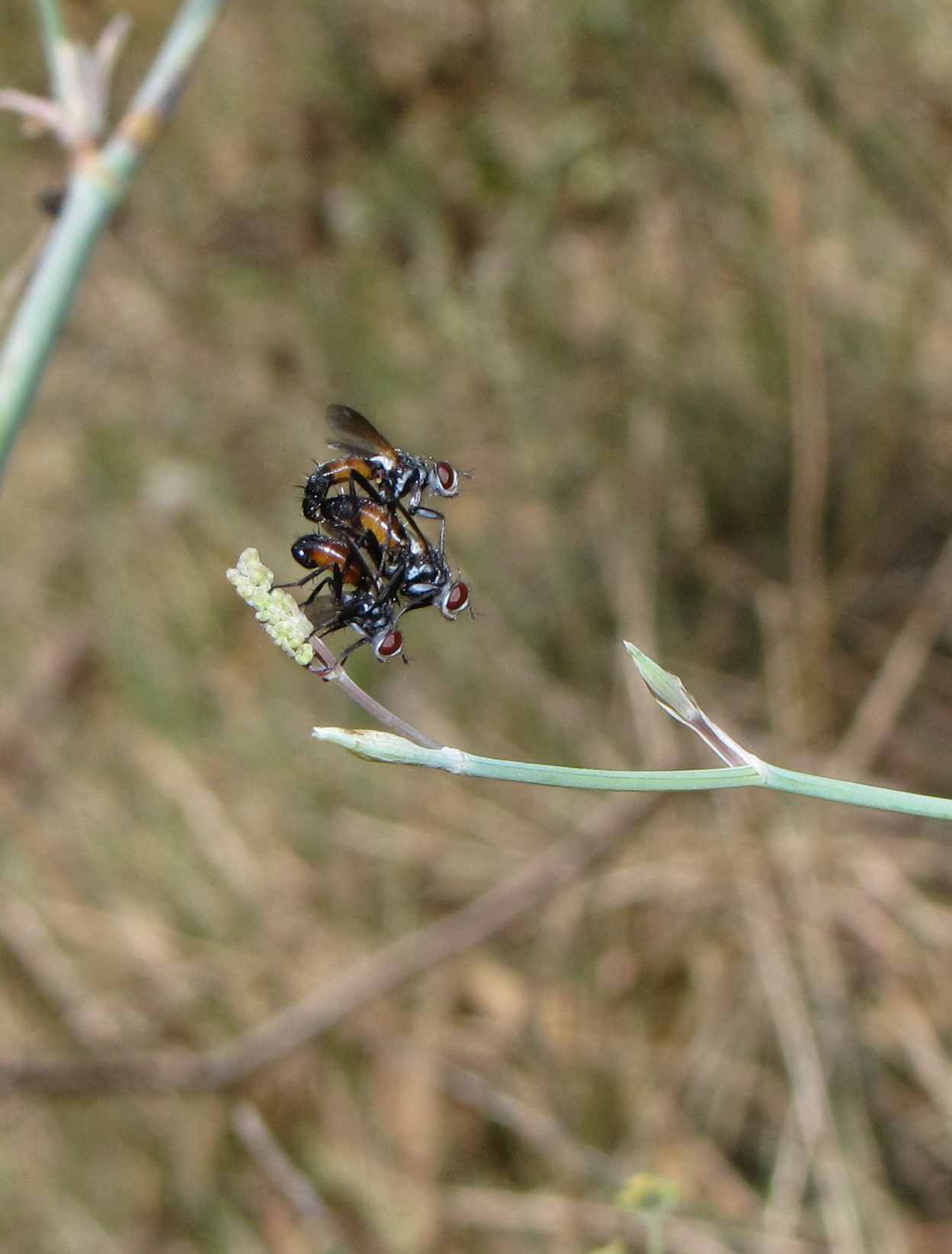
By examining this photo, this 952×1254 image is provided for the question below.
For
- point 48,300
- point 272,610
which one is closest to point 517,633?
point 48,300

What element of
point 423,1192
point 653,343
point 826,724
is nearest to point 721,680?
point 826,724

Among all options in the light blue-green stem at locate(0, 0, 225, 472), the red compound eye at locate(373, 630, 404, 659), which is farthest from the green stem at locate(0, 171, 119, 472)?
the red compound eye at locate(373, 630, 404, 659)

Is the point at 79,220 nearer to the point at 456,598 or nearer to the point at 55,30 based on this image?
the point at 55,30

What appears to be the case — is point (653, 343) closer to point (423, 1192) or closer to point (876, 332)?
point (876, 332)

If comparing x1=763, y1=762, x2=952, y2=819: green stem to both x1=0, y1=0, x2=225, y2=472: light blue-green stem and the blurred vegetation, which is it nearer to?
x1=0, y1=0, x2=225, y2=472: light blue-green stem

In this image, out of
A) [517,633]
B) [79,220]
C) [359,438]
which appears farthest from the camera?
[517,633]

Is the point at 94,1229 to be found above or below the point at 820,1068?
below
